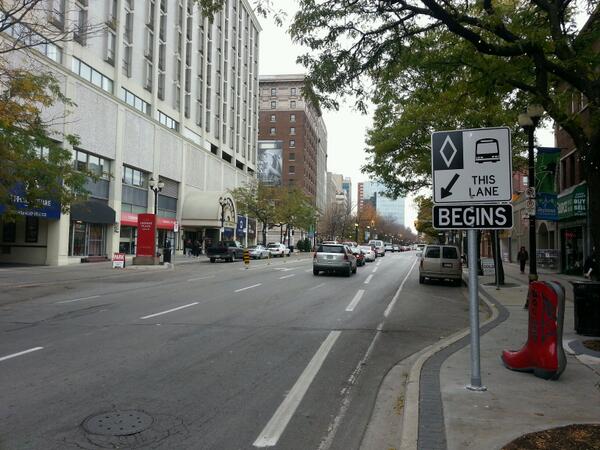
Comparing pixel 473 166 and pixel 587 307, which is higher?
pixel 473 166

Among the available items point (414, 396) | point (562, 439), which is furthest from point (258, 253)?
point (562, 439)

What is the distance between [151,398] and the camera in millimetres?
5414

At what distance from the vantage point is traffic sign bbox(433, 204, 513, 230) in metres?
5.25

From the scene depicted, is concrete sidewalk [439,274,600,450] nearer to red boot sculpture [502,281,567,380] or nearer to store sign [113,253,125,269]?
red boot sculpture [502,281,567,380]

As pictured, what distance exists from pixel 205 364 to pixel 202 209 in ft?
140

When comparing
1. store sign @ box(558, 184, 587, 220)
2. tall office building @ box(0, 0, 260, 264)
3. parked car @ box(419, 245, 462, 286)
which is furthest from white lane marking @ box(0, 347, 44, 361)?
store sign @ box(558, 184, 587, 220)

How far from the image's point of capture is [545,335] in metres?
6.25

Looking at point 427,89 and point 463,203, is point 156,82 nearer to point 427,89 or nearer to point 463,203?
point 427,89

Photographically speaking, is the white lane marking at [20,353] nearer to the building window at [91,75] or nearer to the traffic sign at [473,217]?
the traffic sign at [473,217]

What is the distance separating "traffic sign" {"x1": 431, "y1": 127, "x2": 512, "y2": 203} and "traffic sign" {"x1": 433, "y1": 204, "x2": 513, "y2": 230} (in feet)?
0.26

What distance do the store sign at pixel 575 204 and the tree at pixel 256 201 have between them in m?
38.9

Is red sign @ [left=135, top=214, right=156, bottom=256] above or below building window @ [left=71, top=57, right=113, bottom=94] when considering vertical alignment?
below

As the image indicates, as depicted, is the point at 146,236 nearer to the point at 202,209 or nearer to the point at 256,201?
the point at 202,209

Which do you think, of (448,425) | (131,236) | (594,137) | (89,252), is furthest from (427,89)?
(131,236)
